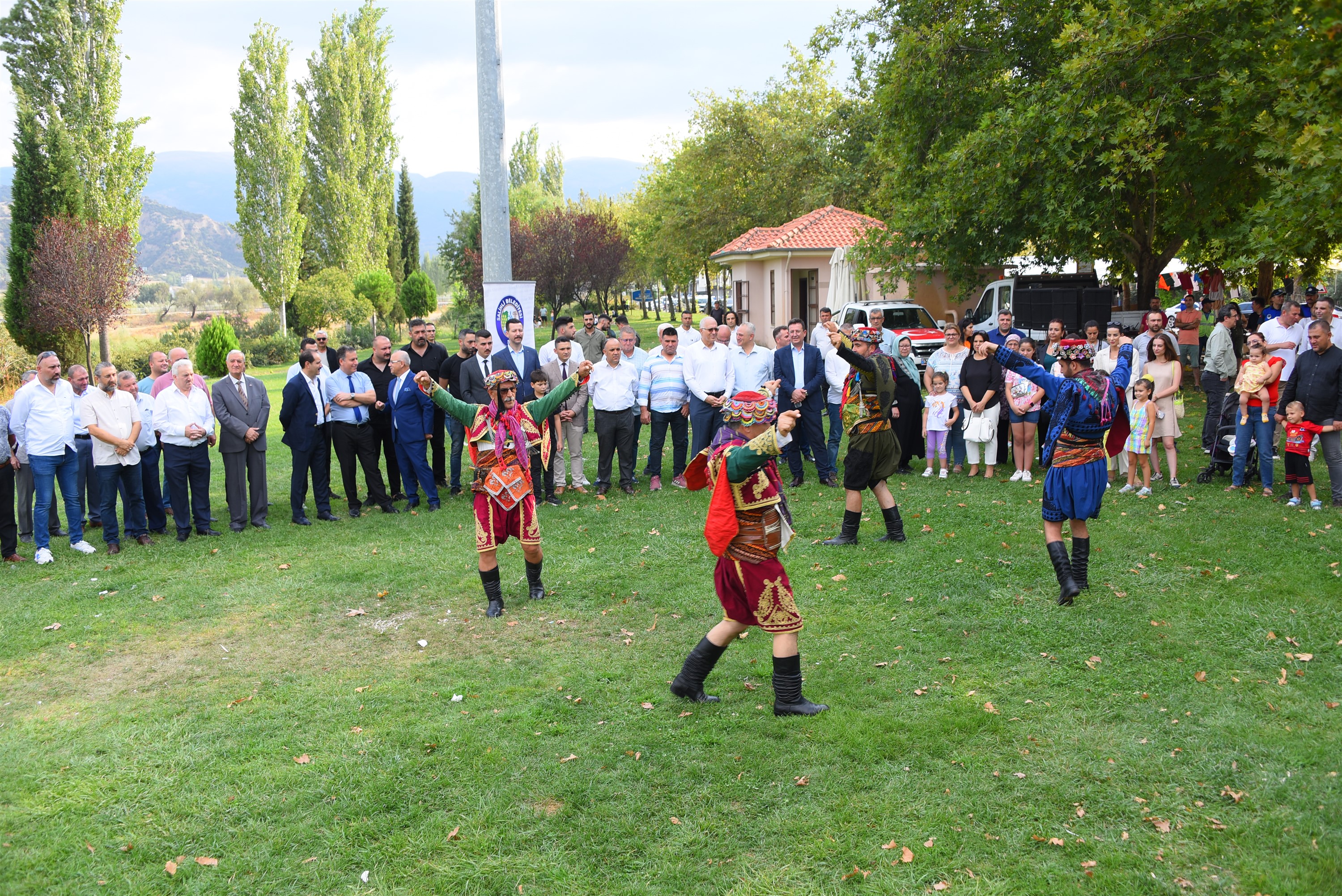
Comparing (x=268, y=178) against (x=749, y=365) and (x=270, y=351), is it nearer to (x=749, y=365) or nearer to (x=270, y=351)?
(x=270, y=351)

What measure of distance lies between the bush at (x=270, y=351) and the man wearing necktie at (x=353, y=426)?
86.3 ft

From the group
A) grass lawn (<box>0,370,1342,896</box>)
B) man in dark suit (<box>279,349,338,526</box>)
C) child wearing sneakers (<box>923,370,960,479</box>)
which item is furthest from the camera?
child wearing sneakers (<box>923,370,960,479</box>)

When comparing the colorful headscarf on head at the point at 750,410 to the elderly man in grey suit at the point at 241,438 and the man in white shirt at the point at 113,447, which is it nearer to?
the elderly man in grey suit at the point at 241,438

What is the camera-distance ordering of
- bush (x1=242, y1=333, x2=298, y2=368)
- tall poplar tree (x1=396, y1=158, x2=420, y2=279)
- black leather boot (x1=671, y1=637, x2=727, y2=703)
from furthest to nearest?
tall poplar tree (x1=396, y1=158, x2=420, y2=279) → bush (x1=242, y1=333, x2=298, y2=368) → black leather boot (x1=671, y1=637, x2=727, y2=703)

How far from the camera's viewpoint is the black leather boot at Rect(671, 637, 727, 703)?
5574 millimetres

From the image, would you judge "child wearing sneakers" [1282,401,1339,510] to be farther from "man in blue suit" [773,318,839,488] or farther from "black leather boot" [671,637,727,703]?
"black leather boot" [671,637,727,703]

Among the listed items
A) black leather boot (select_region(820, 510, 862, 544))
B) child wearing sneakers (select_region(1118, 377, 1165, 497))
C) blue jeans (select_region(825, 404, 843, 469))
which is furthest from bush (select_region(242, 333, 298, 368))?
child wearing sneakers (select_region(1118, 377, 1165, 497))

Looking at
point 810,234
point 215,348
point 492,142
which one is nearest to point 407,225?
point 215,348

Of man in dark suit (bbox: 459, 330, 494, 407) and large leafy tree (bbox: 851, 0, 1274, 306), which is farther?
large leafy tree (bbox: 851, 0, 1274, 306)

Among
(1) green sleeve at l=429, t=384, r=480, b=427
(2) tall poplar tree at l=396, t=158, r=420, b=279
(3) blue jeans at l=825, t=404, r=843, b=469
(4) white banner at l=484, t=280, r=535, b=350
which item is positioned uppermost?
(2) tall poplar tree at l=396, t=158, r=420, b=279

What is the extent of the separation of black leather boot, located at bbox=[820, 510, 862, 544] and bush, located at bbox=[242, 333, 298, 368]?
1222 inches

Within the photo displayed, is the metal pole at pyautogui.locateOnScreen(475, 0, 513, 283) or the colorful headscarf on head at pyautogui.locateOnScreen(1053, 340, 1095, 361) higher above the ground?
the metal pole at pyautogui.locateOnScreen(475, 0, 513, 283)

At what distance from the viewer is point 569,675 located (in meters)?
6.21

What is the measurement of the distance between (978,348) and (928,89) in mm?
9272
